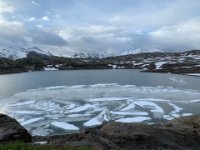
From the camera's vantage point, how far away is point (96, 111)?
15391mm

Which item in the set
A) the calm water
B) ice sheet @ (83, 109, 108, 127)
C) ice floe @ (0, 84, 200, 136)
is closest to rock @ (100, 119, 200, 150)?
ice sheet @ (83, 109, 108, 127)

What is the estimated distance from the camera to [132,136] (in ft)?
26.7

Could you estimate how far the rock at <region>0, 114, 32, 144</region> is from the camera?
6555 millimetres

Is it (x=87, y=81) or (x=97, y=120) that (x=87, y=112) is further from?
(x=87, y=81)

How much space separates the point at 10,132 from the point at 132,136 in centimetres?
519

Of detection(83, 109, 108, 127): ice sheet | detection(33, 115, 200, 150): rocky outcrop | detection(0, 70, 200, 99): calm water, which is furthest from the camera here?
detection(0, 70, 200, 99): calm water

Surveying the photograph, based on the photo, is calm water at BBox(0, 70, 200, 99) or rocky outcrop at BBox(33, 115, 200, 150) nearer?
rocky outcrop at BBox(33, 115, 200, 150)

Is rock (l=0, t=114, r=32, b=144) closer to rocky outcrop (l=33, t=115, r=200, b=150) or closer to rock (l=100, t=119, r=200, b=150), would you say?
rocky outcrop (l=33, t=115, r=200, b=150)

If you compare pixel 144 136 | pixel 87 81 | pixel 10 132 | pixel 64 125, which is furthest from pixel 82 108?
pixel 87 81

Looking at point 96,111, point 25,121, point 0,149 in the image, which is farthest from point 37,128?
point 0,149

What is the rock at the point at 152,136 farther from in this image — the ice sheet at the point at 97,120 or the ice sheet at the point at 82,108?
the ice sheet at the point at 82,108

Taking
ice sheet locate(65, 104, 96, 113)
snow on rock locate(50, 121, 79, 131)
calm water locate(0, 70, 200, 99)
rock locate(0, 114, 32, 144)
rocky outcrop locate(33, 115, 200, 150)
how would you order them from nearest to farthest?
rock locate(0, 114, 32, 144)
rocky outcrop locate(33, 115, 200, 150)
snow on rock locate(50, 121, 79, 131)
ice sheet locate(65, 104, 96, 113)
calm water locate(0, 70, 200, 99)

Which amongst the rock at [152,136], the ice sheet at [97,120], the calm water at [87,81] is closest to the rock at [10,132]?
the rock at [152,136]

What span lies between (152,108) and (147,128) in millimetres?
7822
